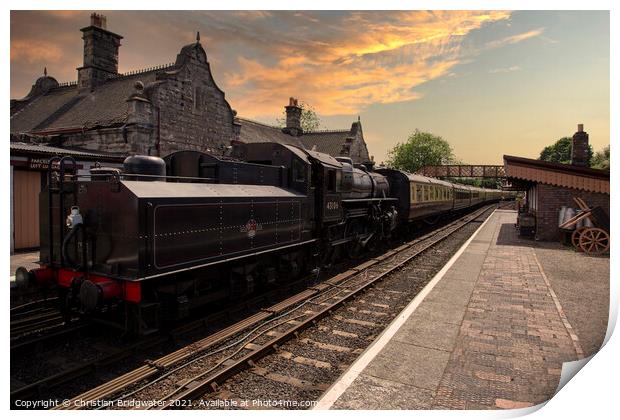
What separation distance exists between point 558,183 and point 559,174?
1.24 feet

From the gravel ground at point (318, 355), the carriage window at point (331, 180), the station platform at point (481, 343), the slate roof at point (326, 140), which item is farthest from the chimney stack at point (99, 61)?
the station platform at point (481, 343)

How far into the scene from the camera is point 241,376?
5.30 meters

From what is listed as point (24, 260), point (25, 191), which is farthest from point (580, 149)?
point (25, 191)

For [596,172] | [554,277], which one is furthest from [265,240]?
[596,172]

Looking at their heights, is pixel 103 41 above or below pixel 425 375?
above

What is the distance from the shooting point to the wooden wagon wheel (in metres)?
13.8

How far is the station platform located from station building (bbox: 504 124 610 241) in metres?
4.23

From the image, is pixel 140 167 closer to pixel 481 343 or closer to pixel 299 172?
pixel 299 172

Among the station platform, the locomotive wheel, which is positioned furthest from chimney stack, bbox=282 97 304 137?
the station platform

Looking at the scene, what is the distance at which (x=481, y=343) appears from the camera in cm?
617

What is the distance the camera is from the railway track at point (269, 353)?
4.81m

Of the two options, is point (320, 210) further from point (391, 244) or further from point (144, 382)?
point (391, 244)

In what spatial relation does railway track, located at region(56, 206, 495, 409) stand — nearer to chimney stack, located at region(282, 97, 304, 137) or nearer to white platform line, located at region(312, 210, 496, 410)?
white platform line, located at region(312, 210, 496, 410)

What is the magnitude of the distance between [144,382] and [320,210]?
649 centimetres
